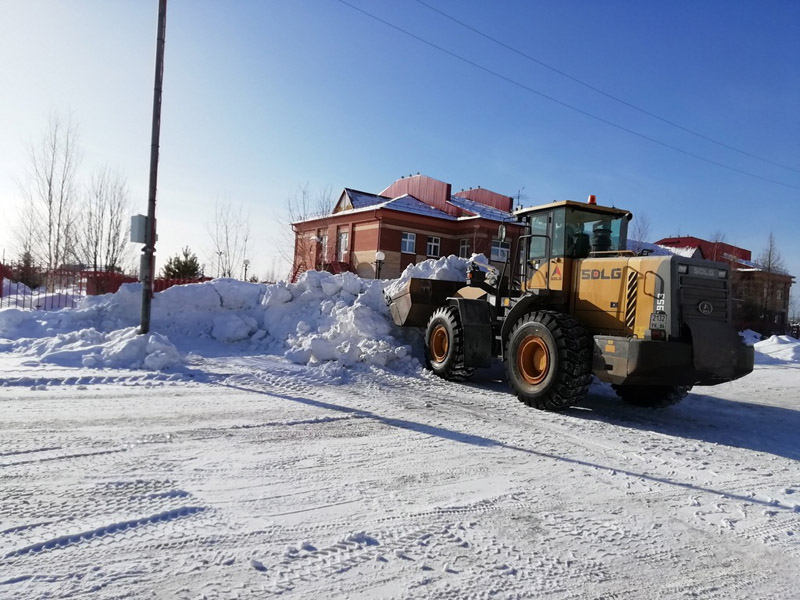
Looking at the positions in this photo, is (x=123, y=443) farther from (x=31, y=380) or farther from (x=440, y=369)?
(x=440, y=369)

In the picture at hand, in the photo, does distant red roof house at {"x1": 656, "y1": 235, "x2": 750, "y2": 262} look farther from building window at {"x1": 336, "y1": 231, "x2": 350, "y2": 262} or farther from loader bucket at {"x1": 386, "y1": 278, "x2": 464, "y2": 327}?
loader bucket at {"x1": 386, "y1": 278, "x2": 464, "y2": 327}

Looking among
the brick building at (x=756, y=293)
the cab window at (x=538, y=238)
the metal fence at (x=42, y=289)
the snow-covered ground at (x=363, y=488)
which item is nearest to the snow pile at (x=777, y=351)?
the brick building at (x=756, y=293)

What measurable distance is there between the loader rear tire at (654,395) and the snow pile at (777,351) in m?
13.4

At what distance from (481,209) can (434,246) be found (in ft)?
16.6

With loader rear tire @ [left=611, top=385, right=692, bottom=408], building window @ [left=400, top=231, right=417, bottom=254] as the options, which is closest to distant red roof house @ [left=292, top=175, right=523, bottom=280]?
building window @ [left=400, top=231, right=417, bottom=254]

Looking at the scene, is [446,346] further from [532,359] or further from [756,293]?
[756,293]

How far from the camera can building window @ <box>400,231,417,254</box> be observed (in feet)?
109

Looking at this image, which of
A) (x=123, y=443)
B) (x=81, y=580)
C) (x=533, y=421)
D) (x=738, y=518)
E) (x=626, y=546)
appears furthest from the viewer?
(x=533, y=421)

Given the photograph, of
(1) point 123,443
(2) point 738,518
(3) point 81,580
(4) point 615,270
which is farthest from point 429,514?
(4) point 615,270

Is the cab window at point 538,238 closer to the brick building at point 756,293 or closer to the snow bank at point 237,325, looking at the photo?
the snow bank at point 237,325

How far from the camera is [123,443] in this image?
509 cm

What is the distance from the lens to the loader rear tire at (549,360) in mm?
7254

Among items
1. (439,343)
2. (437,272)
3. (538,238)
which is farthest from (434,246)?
(538,238)

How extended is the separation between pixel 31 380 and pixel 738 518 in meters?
8.63
